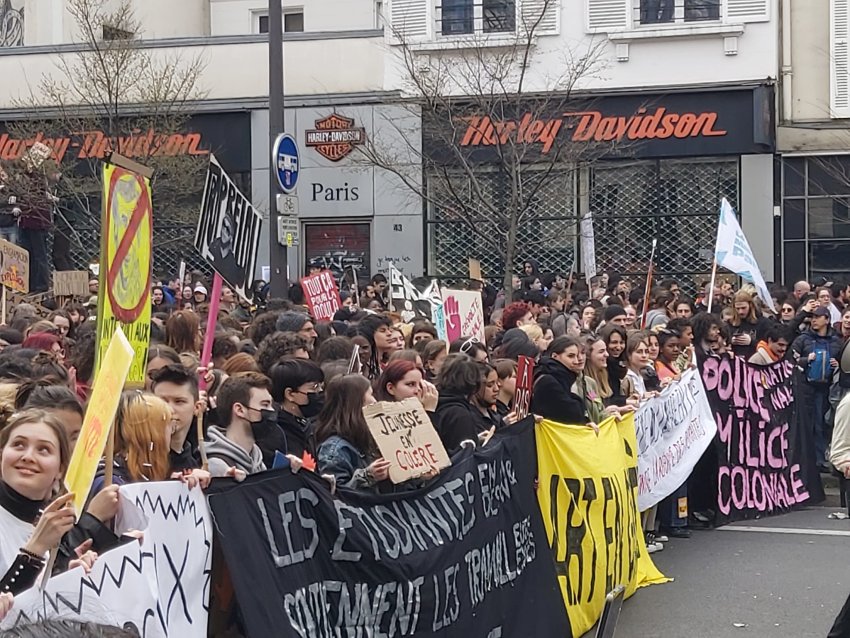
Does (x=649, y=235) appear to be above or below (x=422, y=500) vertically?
above

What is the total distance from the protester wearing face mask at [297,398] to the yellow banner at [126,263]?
0.95 meters

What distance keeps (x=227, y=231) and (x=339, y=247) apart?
702 inches

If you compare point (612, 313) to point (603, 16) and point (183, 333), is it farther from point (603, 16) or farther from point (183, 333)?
point (603, 16)

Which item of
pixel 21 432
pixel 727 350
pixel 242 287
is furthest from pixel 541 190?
pixel 21 432

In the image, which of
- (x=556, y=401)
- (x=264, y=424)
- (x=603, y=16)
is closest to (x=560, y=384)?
(x=556, y=401)

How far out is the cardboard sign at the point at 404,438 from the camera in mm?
5902

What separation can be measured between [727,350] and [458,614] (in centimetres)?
652

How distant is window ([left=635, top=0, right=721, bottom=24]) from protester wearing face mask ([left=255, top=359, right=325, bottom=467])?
65.9 ft

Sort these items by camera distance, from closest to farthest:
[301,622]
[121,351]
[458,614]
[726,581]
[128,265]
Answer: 1. [121,351]
2. [301,622]
3. [128,265]
4. [458,614]
5. [726,581]

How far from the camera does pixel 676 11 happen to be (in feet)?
84.4

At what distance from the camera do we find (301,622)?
16.7 feet

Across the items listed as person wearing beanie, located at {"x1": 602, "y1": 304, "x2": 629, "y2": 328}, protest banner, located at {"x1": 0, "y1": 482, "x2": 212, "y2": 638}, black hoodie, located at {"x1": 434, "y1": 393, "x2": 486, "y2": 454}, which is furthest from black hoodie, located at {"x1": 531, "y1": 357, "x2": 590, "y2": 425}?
protest banner, located at {"x1": 0, "y1": 482, "x2": 212, "y2": 638}

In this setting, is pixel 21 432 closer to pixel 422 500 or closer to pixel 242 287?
pixel 422 500

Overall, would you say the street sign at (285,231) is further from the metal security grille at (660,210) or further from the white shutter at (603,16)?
the white shutter at (603,16)
